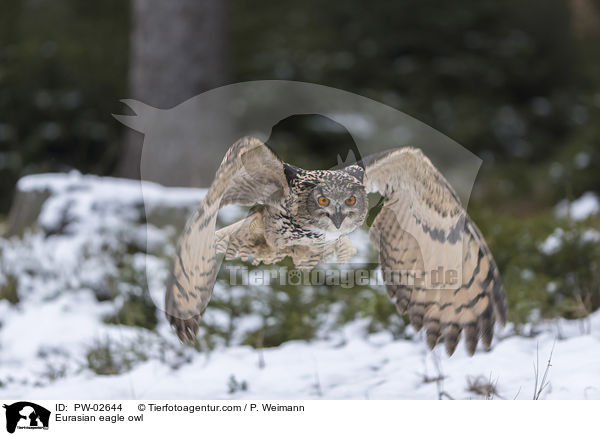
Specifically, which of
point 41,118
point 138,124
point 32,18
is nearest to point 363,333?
point 138,124

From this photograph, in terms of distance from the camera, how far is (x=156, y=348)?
142 inches

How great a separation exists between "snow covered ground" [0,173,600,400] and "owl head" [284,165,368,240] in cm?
116

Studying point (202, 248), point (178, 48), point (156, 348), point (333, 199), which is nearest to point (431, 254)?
point (333, 199)

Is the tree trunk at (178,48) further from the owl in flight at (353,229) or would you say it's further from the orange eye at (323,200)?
the orange eye at (323,200)

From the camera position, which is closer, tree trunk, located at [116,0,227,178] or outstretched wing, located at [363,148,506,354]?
outstretched wing, located at [363,148,506,354]

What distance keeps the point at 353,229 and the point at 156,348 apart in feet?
7.20

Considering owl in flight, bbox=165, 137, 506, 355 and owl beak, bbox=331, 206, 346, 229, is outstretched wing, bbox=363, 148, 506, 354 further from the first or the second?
owl beak, bbox=331, 206, 346, 229

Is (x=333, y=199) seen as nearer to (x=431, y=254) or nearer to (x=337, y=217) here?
(x=337, y=217)

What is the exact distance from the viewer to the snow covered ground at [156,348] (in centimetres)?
277

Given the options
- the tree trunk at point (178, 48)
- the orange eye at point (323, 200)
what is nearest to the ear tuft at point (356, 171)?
the orange eye at point (323, 200)
